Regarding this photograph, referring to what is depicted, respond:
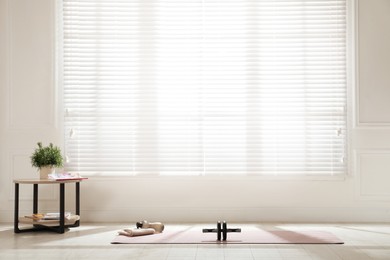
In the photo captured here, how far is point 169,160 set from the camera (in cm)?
718

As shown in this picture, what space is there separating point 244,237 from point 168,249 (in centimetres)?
84

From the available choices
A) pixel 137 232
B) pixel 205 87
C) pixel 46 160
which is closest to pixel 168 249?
pixel 137 232

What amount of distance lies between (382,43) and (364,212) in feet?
5.60

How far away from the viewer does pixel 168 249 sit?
5.16m

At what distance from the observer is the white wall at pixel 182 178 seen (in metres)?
7.09

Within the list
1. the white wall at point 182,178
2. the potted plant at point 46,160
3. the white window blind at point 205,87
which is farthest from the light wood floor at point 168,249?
the white window blind at point 205,87

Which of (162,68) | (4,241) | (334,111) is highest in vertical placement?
(162,68)

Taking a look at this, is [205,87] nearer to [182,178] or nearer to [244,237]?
[182,178]

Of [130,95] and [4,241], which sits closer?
[4,241]

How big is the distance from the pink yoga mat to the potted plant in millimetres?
1060

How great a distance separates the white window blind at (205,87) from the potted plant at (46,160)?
2.20 feet

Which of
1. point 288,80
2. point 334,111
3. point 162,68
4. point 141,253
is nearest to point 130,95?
point 162,68

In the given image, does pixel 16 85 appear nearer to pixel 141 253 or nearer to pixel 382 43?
pixel 141 253

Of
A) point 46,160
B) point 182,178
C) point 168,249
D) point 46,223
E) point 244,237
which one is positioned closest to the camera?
point 168,249
